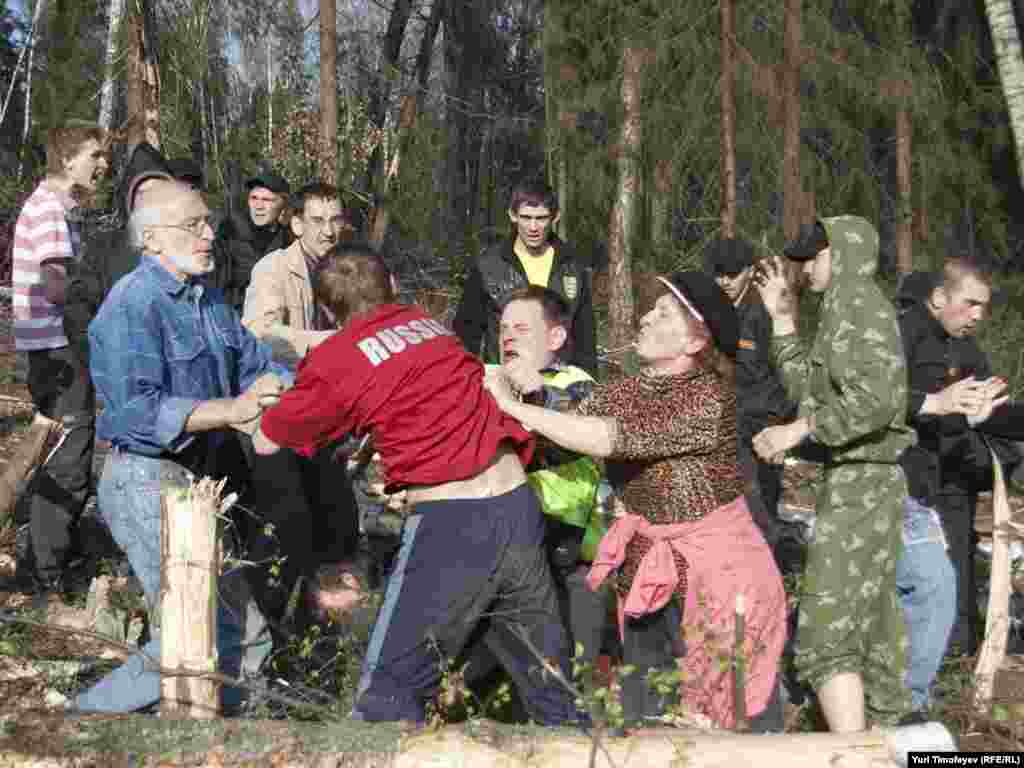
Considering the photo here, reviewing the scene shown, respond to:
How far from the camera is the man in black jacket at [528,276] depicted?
235 inches

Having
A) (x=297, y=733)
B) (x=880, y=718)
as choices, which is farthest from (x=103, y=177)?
(x=880, y=718)

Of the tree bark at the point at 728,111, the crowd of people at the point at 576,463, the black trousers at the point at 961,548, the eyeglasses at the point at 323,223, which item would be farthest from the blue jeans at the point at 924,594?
the tree bark at the point at 728,111

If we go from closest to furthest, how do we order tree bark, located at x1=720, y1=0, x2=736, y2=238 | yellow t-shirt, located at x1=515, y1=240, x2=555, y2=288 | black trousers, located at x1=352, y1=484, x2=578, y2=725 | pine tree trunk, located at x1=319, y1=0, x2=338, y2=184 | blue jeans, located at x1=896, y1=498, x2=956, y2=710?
black trousers, located at x1=352, y1=484, x2=578, y2=725
blue jeans, located at x1=896, y1=498, x2=956, y2=710
yellow t-shirt, located at x1=515, y1=240, x2=555, y2=288
pine tree trunk, located at x1=319, y1=0, x2=338, y2=184
tree bark, located at x1=720, y1=0, x2=736, y2=238

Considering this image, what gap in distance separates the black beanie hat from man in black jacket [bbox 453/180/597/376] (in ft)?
6.88

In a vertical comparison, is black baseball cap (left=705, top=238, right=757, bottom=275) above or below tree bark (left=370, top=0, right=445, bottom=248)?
below

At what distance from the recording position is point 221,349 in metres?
4.05

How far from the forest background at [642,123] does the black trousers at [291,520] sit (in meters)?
5.14

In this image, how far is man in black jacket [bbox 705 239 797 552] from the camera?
5.43 metres

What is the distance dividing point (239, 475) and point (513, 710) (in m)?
1.38

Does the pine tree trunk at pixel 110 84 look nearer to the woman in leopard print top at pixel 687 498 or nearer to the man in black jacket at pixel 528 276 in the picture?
the man in black jacket at pixel 528 276

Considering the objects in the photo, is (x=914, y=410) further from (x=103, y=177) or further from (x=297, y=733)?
(x=103, y=177)

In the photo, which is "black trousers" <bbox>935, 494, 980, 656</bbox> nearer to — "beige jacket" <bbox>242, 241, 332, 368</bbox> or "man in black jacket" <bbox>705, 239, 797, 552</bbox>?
"man in black jacket" <bbox>705, 239, 797, 552</bbox>

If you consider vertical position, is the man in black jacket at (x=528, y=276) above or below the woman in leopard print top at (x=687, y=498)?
above

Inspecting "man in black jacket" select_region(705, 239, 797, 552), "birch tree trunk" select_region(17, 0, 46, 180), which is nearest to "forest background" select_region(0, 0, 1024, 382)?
"birch tree trunk" select_region(17, 0, 46, 180)
